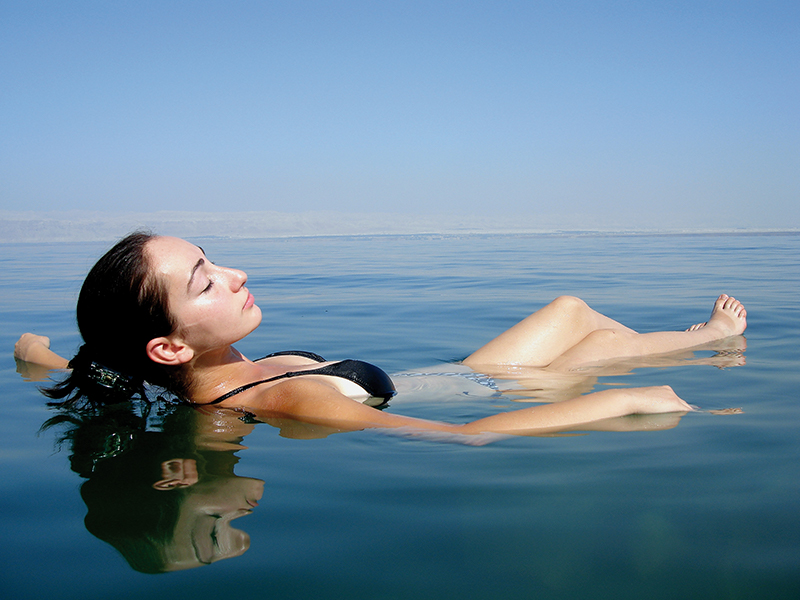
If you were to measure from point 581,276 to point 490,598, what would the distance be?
8.91 meters

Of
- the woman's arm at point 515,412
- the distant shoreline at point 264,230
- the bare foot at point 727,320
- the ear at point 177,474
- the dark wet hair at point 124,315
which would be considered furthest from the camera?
the distant shoreline at point 264,230

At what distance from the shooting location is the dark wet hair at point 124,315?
2.48m

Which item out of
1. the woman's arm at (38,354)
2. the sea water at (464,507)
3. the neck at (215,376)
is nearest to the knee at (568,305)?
the sea water at (464,507)

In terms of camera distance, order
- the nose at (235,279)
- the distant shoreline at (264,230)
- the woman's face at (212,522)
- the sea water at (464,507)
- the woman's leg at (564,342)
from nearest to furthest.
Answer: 1. the sea water at (464,507)
2. the woman's face at (212,522)
3. the nose at (235,279)
4. the woman's leg at (564,342)
5. the distant shoreline at (264,230)

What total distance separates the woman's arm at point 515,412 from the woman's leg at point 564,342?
1.17 metres

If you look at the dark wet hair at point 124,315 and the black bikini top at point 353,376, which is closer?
the dark wet hair at point 124,315

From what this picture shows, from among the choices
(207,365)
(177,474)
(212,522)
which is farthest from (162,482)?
(207,365)

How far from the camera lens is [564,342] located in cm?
382

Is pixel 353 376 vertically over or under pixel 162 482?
over

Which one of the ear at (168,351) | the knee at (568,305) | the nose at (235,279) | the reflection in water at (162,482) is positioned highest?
the nose at (235,279)

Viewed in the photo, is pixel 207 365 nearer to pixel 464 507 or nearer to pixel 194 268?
pixel 194 268

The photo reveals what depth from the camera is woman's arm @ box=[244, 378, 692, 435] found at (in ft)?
7.62

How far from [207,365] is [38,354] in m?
2.04

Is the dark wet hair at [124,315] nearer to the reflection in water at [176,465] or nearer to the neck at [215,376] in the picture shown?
the neck at [215,376]
